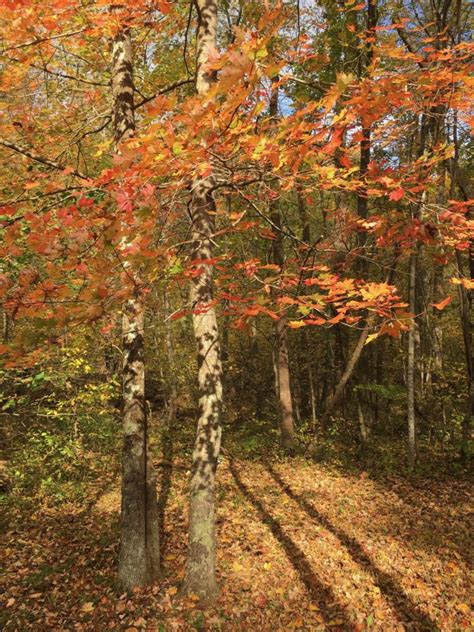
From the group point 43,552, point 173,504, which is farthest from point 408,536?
point 43,552

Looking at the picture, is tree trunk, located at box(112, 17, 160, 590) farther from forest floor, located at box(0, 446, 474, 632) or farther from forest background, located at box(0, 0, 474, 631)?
forest floor, located at box(0, 446, 474, 632)

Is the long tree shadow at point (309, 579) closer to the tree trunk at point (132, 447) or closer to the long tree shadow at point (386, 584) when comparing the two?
the long tree shadow at point (386, 584)

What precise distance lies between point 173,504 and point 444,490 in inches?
218

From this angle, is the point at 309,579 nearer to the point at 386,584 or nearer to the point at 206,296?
the point at 386,584

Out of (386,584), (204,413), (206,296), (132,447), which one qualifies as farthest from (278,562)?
(206,296)

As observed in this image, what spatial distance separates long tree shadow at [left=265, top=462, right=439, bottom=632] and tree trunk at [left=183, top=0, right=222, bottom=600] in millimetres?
2303

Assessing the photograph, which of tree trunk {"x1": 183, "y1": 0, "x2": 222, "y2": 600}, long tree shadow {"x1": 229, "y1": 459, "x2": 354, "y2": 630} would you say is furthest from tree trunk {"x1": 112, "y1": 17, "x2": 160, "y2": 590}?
long tree shadow {"x1": 229, "y1": 459, "x2": 354, "y2": 630}

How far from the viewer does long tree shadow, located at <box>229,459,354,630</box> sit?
4.86m

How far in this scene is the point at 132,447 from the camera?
17.0 feet

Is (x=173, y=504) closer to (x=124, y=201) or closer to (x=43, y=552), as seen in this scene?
(x=43, y=552)

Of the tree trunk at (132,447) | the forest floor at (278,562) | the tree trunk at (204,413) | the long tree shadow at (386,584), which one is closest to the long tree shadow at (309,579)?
the forest floor at (278,562)

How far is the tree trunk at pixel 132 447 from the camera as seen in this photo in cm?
511

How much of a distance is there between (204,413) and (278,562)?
10.1 feet

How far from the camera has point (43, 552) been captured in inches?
256
